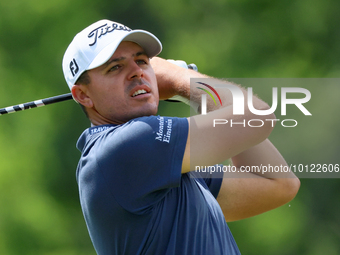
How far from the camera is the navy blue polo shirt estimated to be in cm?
159

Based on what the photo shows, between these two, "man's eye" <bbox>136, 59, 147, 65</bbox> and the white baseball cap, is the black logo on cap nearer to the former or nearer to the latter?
the white baseball cap

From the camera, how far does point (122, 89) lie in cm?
185

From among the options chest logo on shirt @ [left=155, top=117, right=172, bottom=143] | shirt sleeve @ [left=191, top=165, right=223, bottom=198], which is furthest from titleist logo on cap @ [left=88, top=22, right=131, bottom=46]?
shirt sleeve @ [left=191, top=165, right=223, bottom=198]

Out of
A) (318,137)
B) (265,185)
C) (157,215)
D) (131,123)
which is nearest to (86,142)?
(131,123)

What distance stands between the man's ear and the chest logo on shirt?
428 millimetres

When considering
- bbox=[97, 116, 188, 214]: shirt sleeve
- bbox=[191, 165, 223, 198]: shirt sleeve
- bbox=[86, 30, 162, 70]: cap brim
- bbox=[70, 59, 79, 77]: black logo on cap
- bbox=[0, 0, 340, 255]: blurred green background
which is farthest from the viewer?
bbox=[0, 0, 340, 255]: blurred green background

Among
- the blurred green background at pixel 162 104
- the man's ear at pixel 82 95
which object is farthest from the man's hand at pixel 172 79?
the blurred green background at pixel 162 104

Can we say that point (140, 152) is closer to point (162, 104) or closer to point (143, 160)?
point (143, 160)

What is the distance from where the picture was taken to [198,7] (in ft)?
21.7

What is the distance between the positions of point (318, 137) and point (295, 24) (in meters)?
1.64

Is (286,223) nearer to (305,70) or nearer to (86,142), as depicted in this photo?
(305,70)

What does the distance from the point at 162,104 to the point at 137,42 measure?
14.3 feet

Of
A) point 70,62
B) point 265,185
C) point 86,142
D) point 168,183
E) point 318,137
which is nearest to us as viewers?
point 168,183

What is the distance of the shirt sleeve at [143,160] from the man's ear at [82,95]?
1.18 feet
